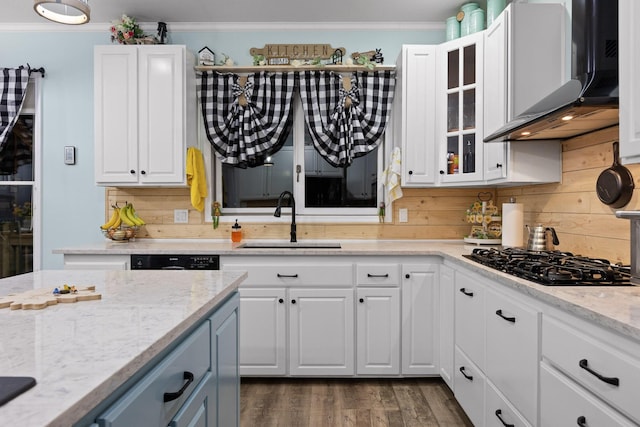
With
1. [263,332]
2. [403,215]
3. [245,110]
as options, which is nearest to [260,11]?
[245,110]

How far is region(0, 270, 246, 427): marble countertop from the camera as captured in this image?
1.95 ft

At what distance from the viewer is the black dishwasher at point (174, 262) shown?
8.93 ft

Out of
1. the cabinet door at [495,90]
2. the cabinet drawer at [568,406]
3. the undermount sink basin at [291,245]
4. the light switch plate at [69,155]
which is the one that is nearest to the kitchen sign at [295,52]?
the cabinet door at [495,90]

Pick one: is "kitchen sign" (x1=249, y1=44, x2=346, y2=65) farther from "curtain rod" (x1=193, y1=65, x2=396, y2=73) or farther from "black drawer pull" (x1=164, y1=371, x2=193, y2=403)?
"black drawer pull" (x1=164, y1=371, x2=193, y2=403)

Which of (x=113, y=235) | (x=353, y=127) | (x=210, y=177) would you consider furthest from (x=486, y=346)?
(x=113, y=235)

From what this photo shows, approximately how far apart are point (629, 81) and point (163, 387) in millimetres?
1688

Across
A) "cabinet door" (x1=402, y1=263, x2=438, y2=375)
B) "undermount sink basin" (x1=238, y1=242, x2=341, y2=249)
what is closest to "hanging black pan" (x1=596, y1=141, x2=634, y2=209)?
"cabinet door" (x1=402, y1=263, x2=438, y2=375)

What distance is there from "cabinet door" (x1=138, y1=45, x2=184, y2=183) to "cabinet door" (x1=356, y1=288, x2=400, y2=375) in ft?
5.55

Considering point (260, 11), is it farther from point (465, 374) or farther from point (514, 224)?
point (465, 374)

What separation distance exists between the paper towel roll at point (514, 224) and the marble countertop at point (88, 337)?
75.0 inches

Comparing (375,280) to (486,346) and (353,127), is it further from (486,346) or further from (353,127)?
(353,127)

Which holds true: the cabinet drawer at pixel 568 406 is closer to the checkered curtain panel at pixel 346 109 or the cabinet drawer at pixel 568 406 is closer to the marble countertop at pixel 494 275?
the marble countertop at pixel 494 275

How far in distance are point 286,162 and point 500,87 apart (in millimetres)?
1692

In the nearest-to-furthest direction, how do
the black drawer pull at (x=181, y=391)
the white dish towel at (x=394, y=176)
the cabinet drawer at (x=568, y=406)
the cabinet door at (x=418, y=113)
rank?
the black drawer pull at (x=181, y=391)
the cabinet drawer at (x=568, y=406)
the cabinet door at (x=418, y=113)
the white dish towel at (x=394, y=176)
